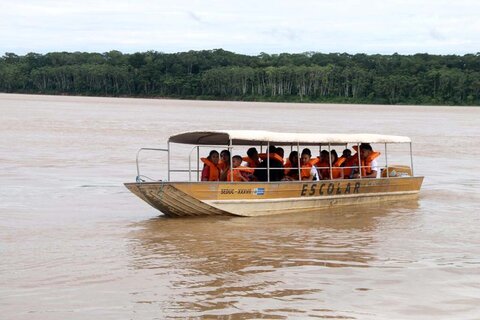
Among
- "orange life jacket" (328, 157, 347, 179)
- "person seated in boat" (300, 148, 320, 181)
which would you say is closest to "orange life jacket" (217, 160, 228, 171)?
"person seated in boat" (300, 148, 320, 181)

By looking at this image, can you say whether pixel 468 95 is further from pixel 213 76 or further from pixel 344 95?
pixel 213 76

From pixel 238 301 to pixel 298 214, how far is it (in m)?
6.52

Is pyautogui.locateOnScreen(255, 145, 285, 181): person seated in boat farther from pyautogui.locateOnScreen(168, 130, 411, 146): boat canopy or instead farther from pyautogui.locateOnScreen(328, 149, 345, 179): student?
pyautogui.locateOnScreen(328, 149, 345, 179): student

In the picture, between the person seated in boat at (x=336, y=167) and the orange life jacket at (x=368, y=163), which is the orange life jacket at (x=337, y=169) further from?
the orange life jacket at (x=368, y=163)

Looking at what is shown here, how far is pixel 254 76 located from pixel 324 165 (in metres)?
103

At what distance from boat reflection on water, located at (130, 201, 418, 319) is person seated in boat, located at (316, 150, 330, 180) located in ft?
2.72

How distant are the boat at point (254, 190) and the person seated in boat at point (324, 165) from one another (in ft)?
0.79

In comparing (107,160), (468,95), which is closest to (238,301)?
(107,160)

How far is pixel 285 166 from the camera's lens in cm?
1564

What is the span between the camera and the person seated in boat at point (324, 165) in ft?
52.4

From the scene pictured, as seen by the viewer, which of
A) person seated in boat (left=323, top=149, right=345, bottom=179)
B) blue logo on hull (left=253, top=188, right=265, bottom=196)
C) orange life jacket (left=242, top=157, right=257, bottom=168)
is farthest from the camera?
person seated in boat (left=323, top=149, right=345, bottom=179)

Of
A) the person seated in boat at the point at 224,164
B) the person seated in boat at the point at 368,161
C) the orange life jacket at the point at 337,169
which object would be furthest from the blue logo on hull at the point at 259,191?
the person seated in boat at the point at 368,161

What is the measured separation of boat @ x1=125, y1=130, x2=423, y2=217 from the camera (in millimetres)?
13680

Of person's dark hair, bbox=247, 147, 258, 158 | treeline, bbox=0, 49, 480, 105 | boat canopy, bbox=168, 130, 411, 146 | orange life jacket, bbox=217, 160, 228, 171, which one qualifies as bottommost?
orange life jacket, bbox=217, 160, 228, 171
